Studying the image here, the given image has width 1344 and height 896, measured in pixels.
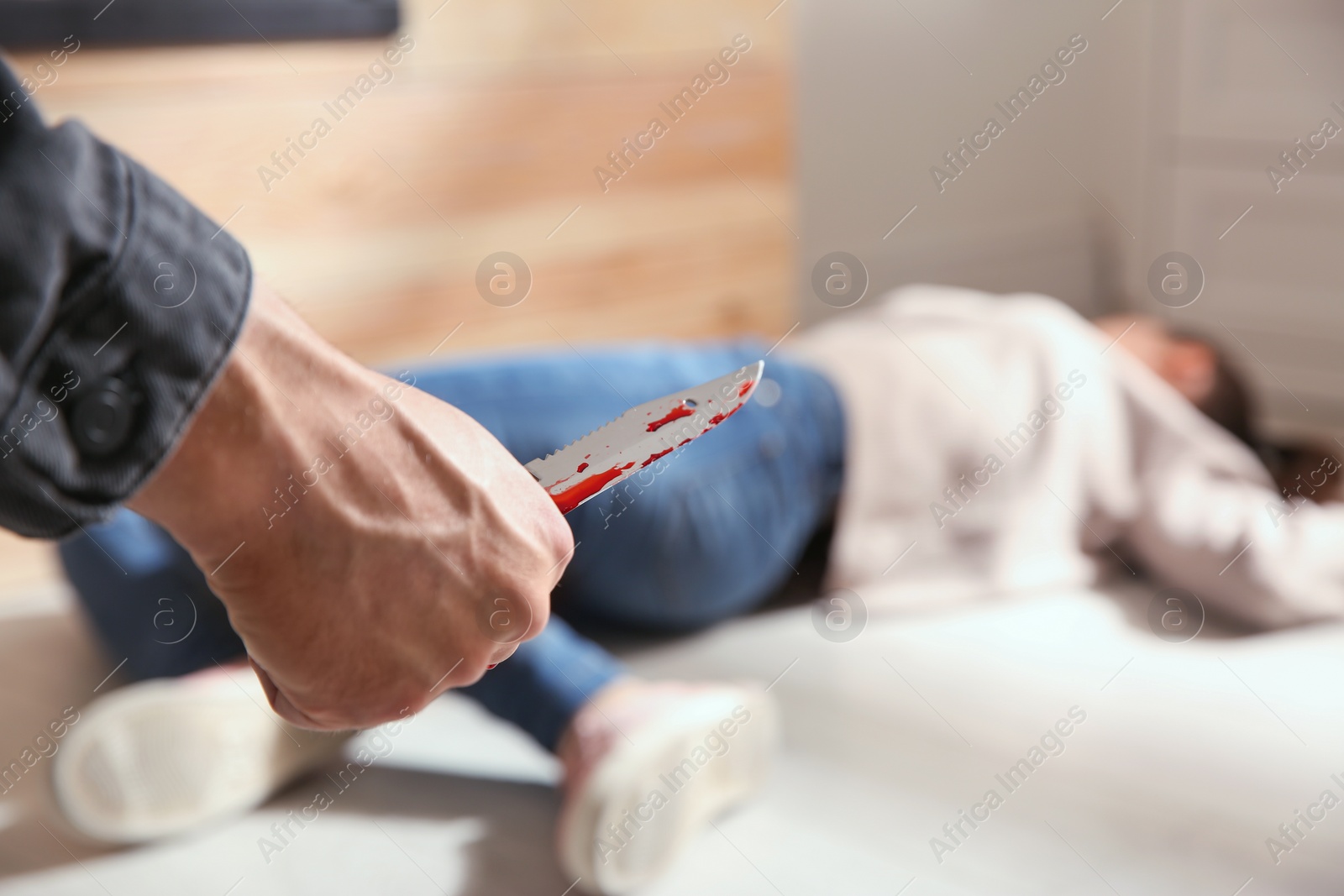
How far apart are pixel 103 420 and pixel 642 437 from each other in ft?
0.48

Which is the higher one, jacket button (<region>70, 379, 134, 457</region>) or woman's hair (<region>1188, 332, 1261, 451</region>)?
jacket button (<region>70, 379, 134, 457</region>)

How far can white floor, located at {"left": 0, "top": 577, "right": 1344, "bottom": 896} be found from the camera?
0.76m

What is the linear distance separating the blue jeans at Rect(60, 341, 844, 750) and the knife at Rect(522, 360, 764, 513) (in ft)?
1.59

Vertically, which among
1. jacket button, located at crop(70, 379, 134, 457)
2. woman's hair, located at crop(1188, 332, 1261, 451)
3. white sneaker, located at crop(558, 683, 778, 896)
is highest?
jacket button, located at crop(70, 379, 134, 457)

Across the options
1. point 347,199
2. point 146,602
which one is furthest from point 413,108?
point 146,602

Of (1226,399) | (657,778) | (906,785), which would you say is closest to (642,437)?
(657,778)

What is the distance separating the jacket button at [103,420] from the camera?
0.30 m

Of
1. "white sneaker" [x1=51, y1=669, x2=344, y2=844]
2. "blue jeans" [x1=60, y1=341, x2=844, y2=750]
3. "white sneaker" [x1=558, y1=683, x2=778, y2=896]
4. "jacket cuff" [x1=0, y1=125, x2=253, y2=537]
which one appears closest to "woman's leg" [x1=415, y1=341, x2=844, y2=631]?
"blue jeans" [x1=60, y1=341, x2=844, y2=750]

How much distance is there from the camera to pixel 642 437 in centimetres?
33

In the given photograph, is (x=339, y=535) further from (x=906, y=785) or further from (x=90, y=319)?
(x=906, y=785)

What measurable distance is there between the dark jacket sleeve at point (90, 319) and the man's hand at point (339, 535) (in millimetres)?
15

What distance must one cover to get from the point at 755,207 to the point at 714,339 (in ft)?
0.74

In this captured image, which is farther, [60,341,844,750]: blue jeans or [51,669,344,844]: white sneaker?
[60,341,844,750]: blue jeans

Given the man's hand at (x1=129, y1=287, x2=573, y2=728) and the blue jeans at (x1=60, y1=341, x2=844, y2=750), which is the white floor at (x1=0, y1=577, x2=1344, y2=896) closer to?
the blue jeans at (x1=60, y1=341, x2=844, y2=750)
